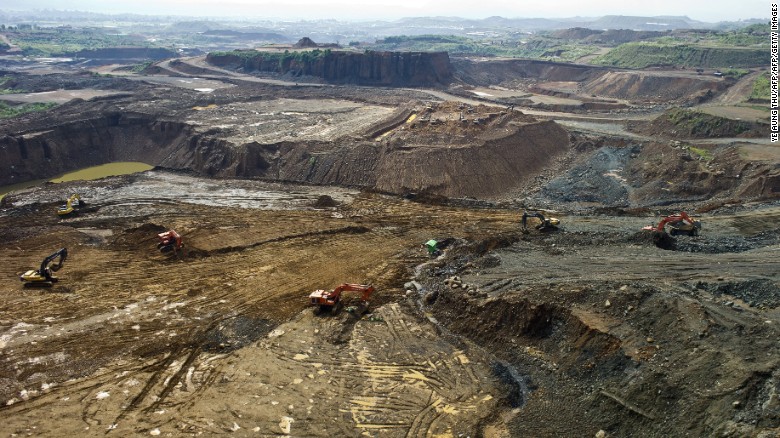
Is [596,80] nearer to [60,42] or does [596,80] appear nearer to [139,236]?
[139,236]

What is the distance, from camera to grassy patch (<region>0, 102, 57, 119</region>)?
164 feet

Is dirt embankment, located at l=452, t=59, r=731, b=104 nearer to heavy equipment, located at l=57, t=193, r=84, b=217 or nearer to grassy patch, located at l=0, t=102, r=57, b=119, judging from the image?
grassy patch, located at l=0, t=102, r=57, b=119

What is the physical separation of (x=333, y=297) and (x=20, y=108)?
47654 mm

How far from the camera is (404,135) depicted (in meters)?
38.2

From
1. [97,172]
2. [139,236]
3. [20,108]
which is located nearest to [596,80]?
[97,172]

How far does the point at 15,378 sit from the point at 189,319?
4.93 m

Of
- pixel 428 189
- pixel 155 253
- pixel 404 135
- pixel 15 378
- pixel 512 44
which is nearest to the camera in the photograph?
pixel 15 378

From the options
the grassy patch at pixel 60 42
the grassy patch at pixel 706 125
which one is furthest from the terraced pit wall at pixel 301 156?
the grassy patch at pixel 60 42

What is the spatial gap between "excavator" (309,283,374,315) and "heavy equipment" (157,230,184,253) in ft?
23.4

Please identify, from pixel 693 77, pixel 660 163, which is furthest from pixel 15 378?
pixel 693 77

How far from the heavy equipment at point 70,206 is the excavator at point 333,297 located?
15892 millimetres

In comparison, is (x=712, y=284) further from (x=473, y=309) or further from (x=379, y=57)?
(x=379, y=57)

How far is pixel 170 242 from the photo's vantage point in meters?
23.8

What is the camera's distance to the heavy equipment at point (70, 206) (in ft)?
93.1
